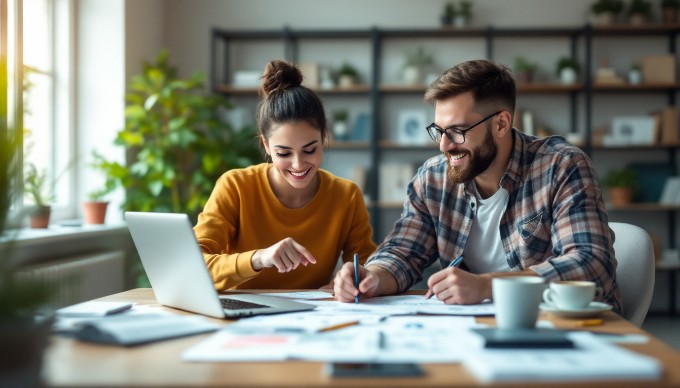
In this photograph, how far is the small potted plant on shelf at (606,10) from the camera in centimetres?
487

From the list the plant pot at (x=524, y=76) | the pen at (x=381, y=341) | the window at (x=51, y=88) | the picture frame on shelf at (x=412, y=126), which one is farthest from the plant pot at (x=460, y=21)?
the pen at (x=381, y=341)

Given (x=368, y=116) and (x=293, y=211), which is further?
(x=368, y=116)

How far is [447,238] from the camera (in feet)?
6.88

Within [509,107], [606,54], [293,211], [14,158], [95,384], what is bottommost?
[95,384]

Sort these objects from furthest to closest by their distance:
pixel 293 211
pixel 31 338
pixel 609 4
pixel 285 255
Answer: pixel 609 4 < pixel 293 211 < pixel 285 255 < pixel 31 338

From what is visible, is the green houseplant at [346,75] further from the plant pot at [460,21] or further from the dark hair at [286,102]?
the dark hair at [286,102]

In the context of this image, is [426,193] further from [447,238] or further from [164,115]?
[164,115]

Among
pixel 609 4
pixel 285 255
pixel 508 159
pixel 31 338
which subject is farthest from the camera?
pixel 609 4

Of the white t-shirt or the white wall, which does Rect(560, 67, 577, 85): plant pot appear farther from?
the white t-shirt

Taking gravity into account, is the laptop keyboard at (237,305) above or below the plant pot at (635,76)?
below

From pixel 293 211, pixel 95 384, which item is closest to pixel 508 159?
pixel 293 211

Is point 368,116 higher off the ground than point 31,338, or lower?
higher

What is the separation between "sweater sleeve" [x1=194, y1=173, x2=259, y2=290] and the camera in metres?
1.80

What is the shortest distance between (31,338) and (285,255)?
0.81 m
